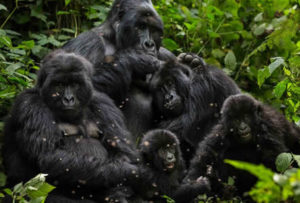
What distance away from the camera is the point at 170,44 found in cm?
679

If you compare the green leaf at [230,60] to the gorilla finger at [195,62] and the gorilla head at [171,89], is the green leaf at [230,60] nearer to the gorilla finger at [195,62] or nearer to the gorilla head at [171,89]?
the gorilla finger at [195,62]

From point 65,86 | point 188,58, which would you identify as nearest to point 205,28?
Result: point 188,58

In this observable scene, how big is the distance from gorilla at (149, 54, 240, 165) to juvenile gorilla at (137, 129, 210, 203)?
0.61m

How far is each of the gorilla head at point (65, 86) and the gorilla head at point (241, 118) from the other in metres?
1.16

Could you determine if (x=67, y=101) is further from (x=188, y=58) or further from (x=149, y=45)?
(x=188, y=58)

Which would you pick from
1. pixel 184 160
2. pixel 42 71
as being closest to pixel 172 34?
pixel 184 160

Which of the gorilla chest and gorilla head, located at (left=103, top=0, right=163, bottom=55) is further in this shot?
gorilla head, located at (left=103, top=0, right=163, bottom=55)

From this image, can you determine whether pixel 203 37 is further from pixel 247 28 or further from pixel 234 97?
pixel 234 97

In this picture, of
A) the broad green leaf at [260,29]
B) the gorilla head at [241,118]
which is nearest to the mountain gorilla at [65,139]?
the gorilla head at [241,118]

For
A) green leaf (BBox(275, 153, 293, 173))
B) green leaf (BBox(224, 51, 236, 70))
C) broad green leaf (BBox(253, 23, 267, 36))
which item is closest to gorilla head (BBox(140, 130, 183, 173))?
green leaf (BBox(275, 153, 293, 173))

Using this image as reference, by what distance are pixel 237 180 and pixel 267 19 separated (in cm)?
319

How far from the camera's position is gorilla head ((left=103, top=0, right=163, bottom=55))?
572cm

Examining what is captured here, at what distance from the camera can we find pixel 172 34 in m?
7.16

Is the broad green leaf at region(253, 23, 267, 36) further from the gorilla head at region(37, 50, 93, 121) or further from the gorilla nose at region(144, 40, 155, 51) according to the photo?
the gorilla head at region(37, 50, 93, 121)
